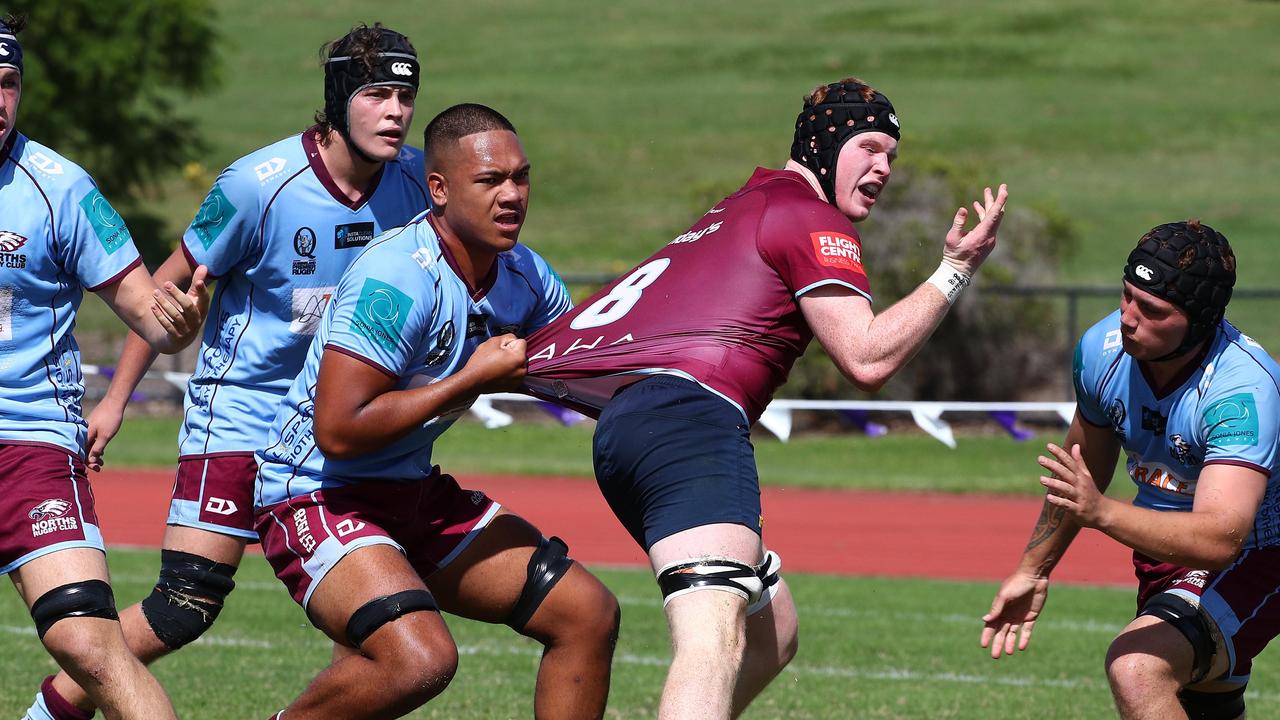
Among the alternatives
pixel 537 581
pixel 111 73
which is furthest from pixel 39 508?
pixel 111 73

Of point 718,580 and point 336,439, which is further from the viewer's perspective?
point 336,439

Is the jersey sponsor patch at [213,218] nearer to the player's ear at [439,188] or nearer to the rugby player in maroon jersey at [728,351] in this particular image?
the player's ear at [439,188]

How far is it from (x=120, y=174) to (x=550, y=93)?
717 inches

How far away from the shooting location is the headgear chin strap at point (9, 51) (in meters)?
5.04

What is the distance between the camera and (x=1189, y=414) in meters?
5.11

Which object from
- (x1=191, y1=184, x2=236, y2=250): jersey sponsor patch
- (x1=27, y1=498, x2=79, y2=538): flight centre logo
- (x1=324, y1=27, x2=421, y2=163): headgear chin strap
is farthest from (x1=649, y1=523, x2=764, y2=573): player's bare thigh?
(x1=191, y1=184, x2=236, y2=250): jersey sponsor patch

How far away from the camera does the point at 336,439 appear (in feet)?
15.3

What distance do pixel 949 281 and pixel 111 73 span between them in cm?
3103

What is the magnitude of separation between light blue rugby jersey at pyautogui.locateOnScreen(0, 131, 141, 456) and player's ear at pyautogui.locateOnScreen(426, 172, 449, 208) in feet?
3.26

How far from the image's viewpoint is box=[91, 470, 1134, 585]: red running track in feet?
40.8

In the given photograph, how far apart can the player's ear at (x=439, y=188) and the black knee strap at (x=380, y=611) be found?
1.20 meters

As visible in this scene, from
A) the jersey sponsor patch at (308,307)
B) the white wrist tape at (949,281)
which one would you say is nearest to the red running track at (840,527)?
the jersey sponsor patch at (308,307)

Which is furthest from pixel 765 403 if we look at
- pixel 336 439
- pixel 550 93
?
pixel 550 93

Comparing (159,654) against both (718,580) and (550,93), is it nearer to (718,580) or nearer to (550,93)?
(718,580)
